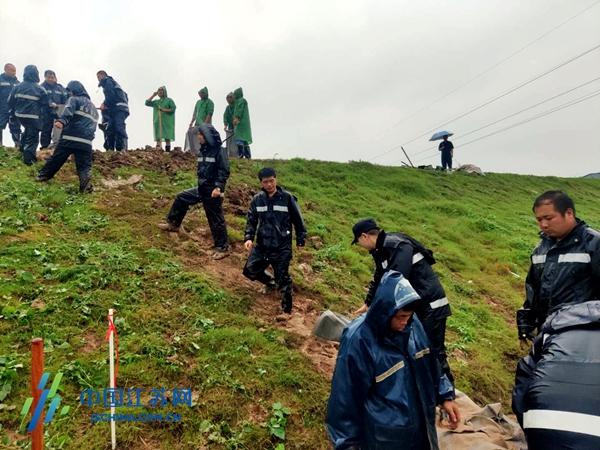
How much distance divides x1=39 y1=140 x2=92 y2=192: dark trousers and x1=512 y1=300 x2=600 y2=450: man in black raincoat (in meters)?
8.08

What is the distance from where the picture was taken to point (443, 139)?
21.2 metres

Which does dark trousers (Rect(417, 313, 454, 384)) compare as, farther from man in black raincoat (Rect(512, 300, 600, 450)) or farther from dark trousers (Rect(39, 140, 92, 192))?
dark trousers (Rect(39, 140, 92, 192))

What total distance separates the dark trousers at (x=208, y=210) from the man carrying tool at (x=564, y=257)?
14.5 ft

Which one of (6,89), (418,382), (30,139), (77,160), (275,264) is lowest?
(418,382)

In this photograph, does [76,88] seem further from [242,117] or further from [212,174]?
[242,117]

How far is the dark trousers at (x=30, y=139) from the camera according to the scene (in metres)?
9.38

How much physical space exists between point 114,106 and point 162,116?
1691 millimetres

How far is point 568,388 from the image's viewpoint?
2.00m

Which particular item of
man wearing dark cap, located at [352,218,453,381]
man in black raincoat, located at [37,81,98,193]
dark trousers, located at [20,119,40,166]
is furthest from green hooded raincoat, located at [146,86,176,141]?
man wearing dark cap, located at [352,218,453,381]

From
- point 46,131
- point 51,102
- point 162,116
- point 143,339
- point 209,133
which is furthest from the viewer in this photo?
point 162,116

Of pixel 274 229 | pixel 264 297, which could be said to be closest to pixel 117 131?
pixel 264 297

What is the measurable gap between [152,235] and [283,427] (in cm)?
421

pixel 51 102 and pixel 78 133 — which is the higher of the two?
pixel 51 102

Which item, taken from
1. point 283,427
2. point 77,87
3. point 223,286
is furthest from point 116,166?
point 283,427
